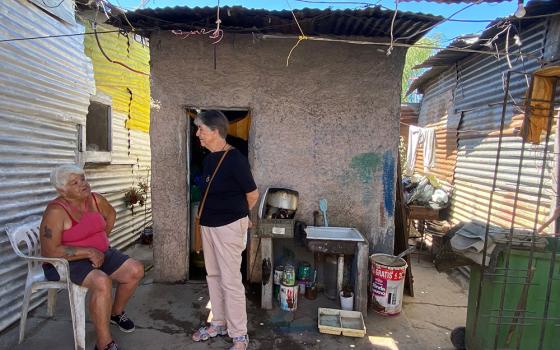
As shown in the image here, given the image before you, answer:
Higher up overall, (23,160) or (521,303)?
(23,160)

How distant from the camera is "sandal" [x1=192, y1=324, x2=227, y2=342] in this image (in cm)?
333

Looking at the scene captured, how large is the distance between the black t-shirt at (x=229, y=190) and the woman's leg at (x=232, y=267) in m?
0.08

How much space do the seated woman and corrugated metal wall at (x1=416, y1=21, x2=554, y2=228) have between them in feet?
14.3

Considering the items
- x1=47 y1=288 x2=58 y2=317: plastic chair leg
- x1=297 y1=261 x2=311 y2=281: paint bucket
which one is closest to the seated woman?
x1=47 y1=288 x2=58 y2=317: plastic chair leg

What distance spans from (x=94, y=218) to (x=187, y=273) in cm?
175

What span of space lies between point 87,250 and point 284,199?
2.10 m

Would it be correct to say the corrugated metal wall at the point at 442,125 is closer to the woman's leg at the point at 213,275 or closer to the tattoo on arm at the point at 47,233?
the woman's leg at the point at 213,275

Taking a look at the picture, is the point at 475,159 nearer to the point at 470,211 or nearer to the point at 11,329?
the point at 470,211

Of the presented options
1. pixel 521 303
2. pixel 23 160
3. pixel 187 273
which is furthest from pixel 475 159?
pixel 23 160

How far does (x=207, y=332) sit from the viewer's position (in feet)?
11.0

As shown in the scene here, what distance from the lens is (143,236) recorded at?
22.2ft

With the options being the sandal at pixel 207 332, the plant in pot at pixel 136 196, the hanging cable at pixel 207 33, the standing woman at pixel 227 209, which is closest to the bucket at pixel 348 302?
the standing woman at pixel 227 209

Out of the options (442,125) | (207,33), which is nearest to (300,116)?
(207,33)

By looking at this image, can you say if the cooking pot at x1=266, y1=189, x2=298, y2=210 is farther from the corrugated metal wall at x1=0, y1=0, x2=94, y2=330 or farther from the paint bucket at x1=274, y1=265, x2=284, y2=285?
the corrugated metal wall at x1=0, y1=0, x2=94, y2=330
